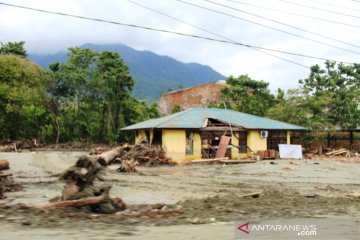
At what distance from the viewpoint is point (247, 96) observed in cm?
4806

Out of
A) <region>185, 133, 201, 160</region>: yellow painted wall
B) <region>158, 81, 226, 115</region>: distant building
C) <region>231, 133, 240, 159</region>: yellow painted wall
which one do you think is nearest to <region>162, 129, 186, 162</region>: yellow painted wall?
<region>185, 133, 201, 160</region>: yellow painted wall

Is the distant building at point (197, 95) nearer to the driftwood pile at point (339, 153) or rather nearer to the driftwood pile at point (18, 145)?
the driftwood pile at point (18, 145)

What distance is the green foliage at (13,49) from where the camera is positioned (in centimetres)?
5425

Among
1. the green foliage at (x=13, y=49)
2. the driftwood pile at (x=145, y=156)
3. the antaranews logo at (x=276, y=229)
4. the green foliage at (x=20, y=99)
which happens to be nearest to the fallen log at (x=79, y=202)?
the antaranews logo at (x=276, y=229)

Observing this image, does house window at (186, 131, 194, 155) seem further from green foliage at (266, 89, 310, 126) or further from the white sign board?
green foliage at (266, 89, 310, 126)

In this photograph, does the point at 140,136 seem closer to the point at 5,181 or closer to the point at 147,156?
the point at 147,156

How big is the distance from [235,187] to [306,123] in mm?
24235

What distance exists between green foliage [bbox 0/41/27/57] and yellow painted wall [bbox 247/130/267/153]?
3351cm

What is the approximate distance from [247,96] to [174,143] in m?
18.2

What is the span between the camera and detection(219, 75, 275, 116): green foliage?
4684cm

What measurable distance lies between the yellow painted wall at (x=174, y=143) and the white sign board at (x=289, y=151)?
311 inches

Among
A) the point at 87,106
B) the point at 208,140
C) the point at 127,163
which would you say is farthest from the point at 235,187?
the point at 87,106

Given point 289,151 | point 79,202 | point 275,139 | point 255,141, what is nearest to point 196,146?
point 255,141

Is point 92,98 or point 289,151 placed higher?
point 92,98
